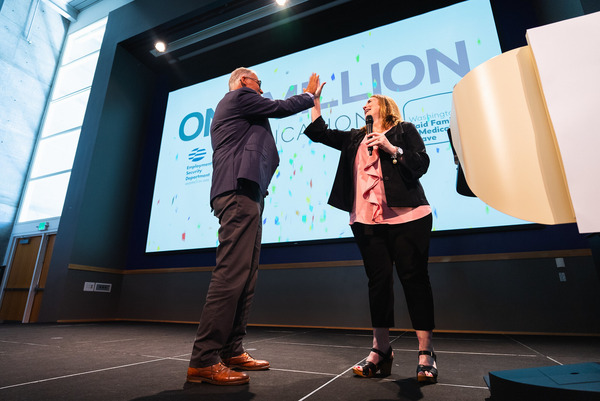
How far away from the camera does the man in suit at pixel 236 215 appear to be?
104 cm

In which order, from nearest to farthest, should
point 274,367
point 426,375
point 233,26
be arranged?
point 426,375, point 274,367, point 233,26

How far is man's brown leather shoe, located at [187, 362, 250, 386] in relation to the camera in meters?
0.97

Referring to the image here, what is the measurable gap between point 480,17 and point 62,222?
4.56 metres

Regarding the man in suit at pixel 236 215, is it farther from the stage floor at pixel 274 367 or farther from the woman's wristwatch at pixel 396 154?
the woman's wristwatch at pixel 396 154

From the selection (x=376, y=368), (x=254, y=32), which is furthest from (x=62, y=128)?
(x=376, y=368)

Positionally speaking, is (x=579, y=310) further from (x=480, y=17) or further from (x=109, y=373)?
(x=109, y=373)

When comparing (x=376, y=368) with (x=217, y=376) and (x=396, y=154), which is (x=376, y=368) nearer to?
(x=217, y=376)

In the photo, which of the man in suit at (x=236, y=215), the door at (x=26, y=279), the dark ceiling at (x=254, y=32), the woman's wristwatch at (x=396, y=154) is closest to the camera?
the man in suit at (x=236, y=215)

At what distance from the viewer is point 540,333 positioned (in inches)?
85.0

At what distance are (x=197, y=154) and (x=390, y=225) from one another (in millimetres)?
2900

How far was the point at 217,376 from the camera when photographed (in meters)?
0.98

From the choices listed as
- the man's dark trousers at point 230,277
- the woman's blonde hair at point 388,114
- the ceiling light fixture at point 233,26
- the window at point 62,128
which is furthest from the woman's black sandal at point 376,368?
the window at point 62,128

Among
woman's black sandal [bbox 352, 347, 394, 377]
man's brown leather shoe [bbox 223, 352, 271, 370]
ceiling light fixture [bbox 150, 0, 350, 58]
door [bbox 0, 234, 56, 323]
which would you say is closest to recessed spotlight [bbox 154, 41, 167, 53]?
ceiling light fixture [bbox 150, 0, 350, 58]

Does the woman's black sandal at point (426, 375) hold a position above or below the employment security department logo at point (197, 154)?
below
